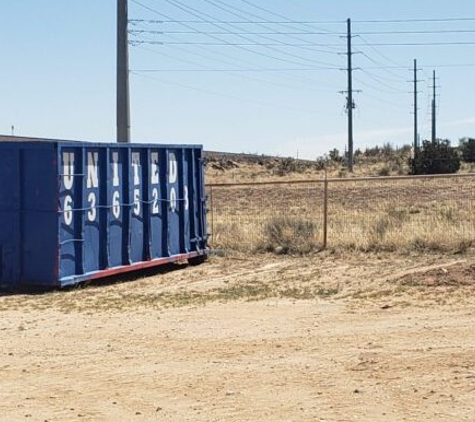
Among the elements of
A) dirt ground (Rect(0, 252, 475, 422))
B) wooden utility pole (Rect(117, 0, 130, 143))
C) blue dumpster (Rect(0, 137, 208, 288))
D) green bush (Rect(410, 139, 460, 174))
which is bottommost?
dirt ground (Rect(0, 252, 475, 422))

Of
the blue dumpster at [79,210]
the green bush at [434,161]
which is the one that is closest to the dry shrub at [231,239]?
the blue dumpster at [79,210]

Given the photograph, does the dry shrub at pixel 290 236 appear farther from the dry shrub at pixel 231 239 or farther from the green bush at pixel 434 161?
the green bush at pixel 434 161

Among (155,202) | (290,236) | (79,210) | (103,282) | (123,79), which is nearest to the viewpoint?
(79,210)

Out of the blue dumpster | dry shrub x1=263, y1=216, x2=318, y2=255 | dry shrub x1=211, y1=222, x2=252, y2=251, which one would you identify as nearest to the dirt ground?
the blue dumpster

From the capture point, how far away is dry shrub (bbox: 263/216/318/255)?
733 inches

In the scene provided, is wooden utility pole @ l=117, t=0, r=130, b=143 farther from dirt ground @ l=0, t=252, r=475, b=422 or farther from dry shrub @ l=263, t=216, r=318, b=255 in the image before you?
dirt ground @ l=0, t=252, r=475, b=422

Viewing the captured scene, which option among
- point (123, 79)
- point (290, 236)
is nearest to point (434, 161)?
point (123, 79)

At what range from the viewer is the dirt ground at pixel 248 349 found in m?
6.93

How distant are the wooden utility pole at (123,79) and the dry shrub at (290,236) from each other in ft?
22.7

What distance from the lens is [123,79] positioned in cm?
2519

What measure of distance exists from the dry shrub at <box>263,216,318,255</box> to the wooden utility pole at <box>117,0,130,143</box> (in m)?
6.91

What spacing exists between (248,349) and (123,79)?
17.2 metres

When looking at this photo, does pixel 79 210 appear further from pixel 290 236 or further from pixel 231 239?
pixel 290 236

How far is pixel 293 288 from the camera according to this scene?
13.7 meters
